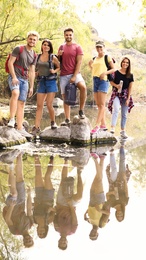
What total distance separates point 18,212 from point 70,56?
5973 millimetres

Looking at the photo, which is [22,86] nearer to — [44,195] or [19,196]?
[44,195]

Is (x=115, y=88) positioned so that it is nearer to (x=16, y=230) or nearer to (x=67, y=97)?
(x=67, y=97)

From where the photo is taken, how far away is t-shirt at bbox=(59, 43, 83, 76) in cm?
1065

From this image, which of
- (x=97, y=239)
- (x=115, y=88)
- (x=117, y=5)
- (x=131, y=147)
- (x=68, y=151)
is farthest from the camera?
(x=117, y=5)

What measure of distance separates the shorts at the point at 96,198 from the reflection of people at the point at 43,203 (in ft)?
1.50

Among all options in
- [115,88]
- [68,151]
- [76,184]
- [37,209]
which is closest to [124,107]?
[115,88]

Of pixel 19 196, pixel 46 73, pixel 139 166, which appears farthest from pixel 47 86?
pixel 19 196

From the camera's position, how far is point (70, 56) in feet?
35.0

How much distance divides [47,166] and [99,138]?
3786mm

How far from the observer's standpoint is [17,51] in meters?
10.1

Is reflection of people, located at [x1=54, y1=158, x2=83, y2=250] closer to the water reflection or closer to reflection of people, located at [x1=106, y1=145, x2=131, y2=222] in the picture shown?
the water reflection

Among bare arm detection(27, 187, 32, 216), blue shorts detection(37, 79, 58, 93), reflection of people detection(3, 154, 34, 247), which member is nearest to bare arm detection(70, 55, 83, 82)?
blue shorts detection(37, 79, 58, 93)

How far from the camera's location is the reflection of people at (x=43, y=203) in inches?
192

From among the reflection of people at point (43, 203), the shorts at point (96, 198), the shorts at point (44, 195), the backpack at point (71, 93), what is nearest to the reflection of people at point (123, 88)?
the backpack at point (71, 93)
